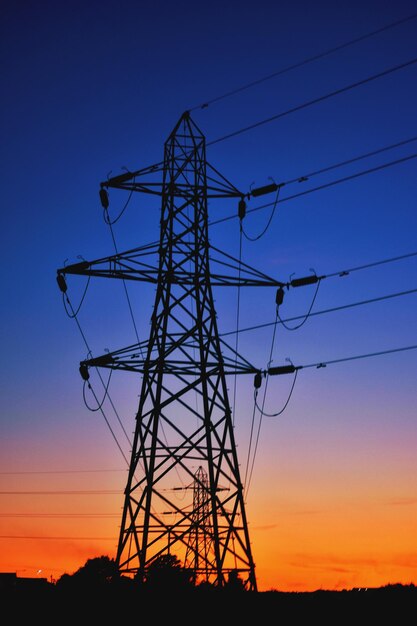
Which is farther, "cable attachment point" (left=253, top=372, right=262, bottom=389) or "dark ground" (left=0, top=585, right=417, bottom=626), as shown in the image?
"cable attachment point" (left=253, top=372, right=262, bottom=389)

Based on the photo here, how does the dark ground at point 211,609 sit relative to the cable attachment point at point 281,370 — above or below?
below

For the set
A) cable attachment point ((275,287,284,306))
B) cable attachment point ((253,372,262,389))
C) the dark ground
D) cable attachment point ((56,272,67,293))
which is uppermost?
cable attachment point ((56,272,67,293))

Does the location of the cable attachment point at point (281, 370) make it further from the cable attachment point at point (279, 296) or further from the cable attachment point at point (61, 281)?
the cable attachment point at point (61, 281)

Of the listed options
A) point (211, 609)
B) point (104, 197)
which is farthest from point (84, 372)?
point (211, 609)

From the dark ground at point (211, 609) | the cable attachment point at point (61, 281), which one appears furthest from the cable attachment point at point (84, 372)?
the dark ground at point (211, 609)

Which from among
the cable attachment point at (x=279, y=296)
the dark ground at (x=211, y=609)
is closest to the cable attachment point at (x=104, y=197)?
the cable attachment point at (x=279, y=296)

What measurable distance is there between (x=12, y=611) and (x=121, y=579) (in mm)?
3952

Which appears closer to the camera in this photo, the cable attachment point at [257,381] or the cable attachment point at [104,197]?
the cable attachment point at [257,381]

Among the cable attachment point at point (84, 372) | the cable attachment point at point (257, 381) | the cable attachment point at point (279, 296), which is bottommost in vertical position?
the cable attachment point at point (257, 381)

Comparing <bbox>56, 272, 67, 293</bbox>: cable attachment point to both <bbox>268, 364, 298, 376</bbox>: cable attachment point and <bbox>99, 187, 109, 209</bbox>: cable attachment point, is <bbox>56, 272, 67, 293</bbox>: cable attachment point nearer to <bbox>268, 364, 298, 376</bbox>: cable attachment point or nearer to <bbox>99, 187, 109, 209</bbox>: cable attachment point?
<bbox>99, 187, 109, 209</bbox>: cable attachment point

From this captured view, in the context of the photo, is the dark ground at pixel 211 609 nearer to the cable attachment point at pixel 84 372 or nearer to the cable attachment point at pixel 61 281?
the cable attachment point at pixel 84 372

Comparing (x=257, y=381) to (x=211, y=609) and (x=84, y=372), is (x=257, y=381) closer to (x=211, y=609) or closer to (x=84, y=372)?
(x=84, y=372)

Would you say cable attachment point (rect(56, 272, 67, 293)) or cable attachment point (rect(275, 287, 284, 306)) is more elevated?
cable attachment point (rect(56, 272, 67, 293))

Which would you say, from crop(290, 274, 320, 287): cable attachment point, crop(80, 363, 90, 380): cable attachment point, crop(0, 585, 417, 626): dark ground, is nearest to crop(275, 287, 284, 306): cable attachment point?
crop(290, 274, 320, 287): cable attachment point
